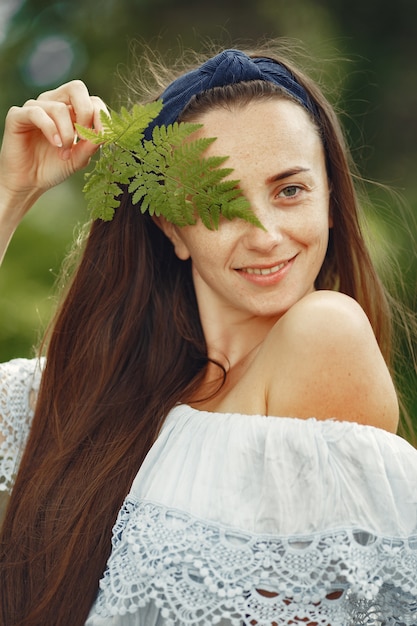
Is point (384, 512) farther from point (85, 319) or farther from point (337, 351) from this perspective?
point (85, 319)

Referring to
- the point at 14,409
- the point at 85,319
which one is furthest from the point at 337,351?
the point at 14,409

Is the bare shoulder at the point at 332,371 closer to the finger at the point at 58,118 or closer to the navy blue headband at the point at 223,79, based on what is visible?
the navy blue headband at the point at 223,79

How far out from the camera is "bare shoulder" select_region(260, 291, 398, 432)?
2273 mm

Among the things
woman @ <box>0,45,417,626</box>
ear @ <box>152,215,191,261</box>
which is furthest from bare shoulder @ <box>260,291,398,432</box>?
ear @ <box>152,215,191,261</box>

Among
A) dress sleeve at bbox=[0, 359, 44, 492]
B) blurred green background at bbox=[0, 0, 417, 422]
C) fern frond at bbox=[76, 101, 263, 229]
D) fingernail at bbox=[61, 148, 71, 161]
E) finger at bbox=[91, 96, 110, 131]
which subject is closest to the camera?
fern frond at bbox=[76, 101, 263, 229]

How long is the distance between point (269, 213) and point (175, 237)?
0.45 metres

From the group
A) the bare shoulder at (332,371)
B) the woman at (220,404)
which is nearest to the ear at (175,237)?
the woman at (220,404)

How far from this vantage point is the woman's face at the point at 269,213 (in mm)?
2457

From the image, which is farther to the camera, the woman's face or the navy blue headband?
the navy blue headband

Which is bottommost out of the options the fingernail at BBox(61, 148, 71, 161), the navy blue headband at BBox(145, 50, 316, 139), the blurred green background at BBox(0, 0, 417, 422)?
the fingernail at BBox(61, 148, 71, 161)

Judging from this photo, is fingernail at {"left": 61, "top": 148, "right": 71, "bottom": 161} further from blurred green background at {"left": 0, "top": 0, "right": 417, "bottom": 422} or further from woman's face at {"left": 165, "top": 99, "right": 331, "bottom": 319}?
blurred green background at {"left": 0, "top": 0, "right": 417, "bottom": 422}

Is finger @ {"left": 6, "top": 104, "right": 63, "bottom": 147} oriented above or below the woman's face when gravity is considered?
above

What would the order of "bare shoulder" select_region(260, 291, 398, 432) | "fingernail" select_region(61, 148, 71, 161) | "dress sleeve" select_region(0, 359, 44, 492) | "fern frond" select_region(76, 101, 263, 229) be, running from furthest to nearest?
"dress sleeve" select_region(0, 359, 44, 492) < "fingernail" select_region(61, 148, 71, 161) < "fern frond" select_region(76, 101, 263, 229) < "bare shoulder" select_region(260, 291, 398, 432)

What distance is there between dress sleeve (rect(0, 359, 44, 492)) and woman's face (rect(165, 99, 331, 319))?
0.82m
